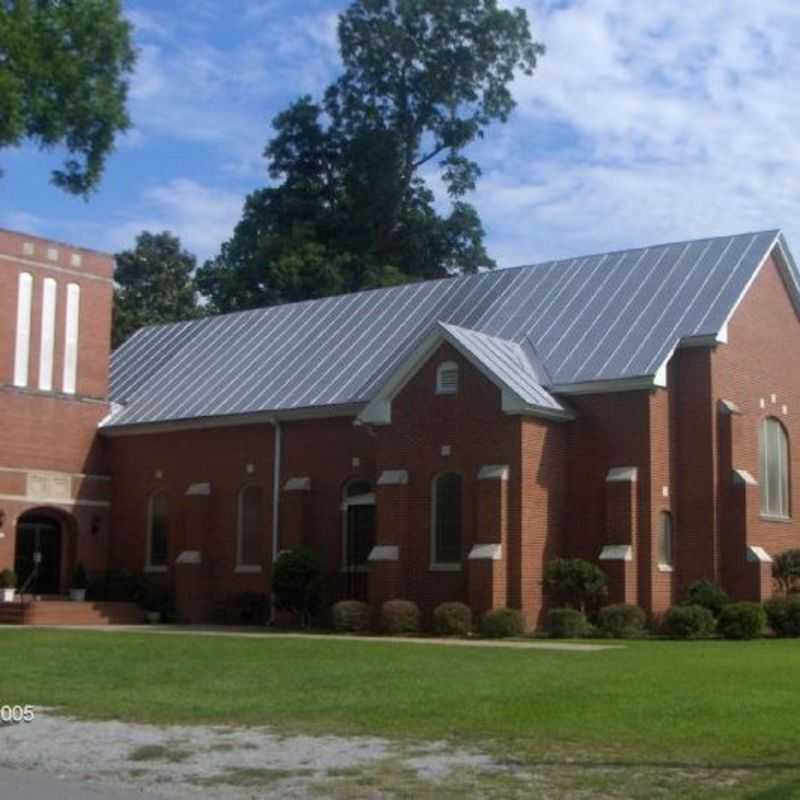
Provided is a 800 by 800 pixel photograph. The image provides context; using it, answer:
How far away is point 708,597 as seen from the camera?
29.6m

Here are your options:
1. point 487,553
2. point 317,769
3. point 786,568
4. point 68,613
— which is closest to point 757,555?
point 786,568

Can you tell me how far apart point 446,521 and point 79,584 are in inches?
473

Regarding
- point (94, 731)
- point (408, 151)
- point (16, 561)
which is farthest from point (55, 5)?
point (408, 151)

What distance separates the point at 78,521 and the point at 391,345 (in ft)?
34.2

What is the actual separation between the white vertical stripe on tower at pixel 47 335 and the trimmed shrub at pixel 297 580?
9645 mm

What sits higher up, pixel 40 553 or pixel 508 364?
pixel 508 364

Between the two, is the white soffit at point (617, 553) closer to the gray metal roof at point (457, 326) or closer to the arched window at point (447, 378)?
the gray metal roof at point (457, 326)

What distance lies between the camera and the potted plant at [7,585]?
36250 millimetres

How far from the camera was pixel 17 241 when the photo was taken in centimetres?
3866

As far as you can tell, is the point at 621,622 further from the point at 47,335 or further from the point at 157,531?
the point at 47,335

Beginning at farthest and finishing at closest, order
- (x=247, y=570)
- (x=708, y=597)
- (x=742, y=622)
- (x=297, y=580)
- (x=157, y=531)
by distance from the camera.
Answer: (x=157, y=531) < (x=247, y=570) < (x=297, y=580) < (x=708, y=597) < (x=742, y=622)

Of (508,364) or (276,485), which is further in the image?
(276,485)

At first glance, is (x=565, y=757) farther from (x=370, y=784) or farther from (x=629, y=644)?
(x=629, y=644)

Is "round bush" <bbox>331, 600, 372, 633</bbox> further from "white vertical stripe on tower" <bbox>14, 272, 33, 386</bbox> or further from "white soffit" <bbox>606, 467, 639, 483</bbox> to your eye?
"white vertical stripe on tower" <bbox>14, 272, 33, 386</bbox>
